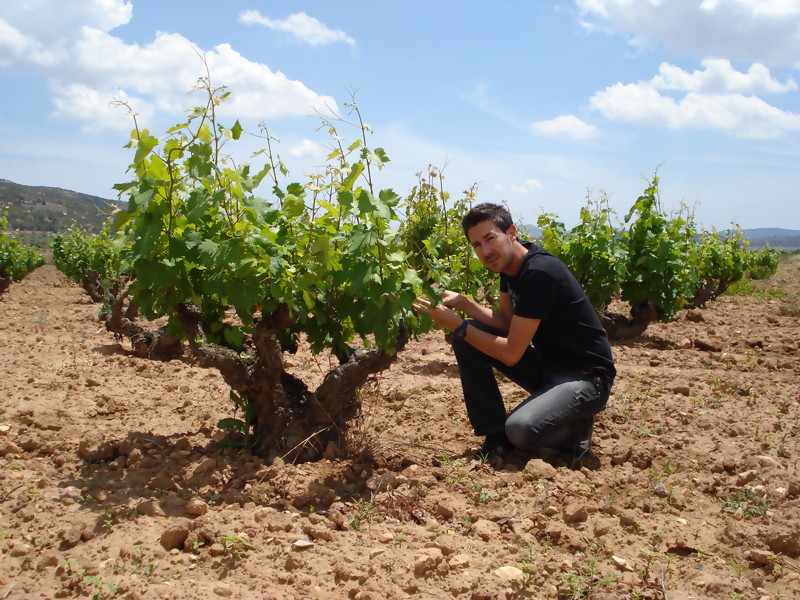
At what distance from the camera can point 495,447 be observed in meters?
3.71

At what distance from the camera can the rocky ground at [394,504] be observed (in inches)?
93.0

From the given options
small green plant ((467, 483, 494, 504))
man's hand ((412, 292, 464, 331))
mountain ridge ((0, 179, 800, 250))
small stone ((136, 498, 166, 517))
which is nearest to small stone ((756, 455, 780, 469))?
small green plant ((467, 483, 494, 504))

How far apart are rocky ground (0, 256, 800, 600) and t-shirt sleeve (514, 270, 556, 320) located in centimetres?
76

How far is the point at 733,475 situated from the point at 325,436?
206cm

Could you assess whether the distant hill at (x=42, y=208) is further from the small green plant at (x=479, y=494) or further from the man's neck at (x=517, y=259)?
the small green plant at (x=479, y=494)

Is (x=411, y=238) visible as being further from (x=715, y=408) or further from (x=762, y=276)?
(x=762, y=276)

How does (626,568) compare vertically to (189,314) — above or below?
below

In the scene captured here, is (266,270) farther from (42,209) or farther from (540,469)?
(42,209)

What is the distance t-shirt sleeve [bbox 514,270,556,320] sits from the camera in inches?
133

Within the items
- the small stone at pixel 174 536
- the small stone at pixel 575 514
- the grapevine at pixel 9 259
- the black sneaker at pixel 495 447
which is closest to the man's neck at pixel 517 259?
the black sneaker at pixel 495 447

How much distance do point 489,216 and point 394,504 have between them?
1.47 meters

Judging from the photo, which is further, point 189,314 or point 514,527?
point 189,314

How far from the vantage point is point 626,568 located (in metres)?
2.46

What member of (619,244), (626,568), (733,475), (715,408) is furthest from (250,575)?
(619,244)
